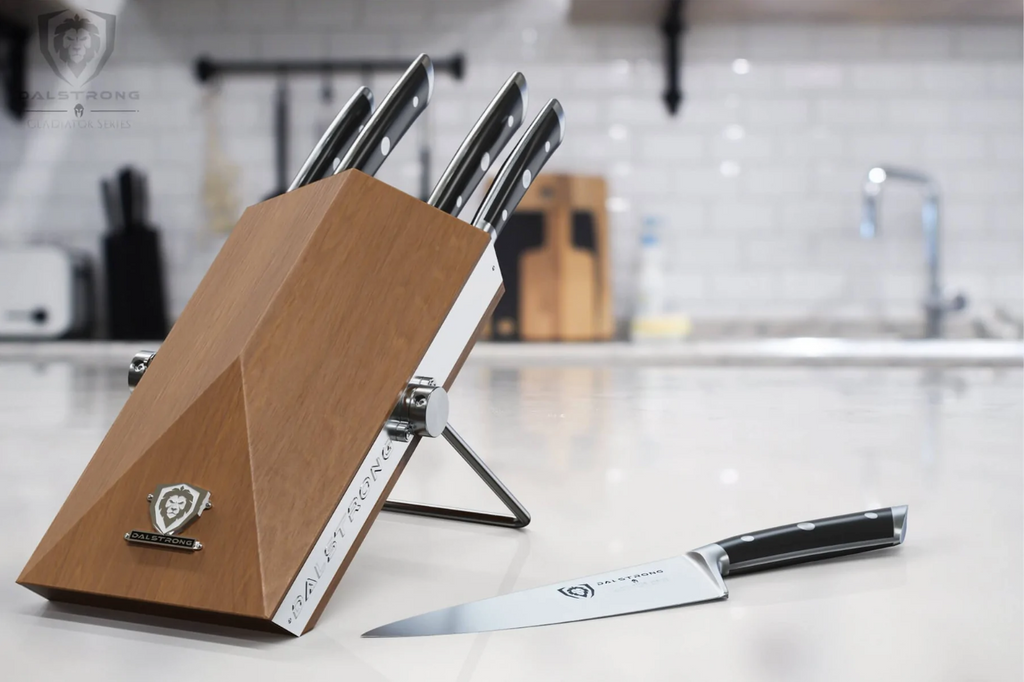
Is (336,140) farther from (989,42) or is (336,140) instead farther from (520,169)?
(989,42)

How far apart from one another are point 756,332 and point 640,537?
1881 millimetres

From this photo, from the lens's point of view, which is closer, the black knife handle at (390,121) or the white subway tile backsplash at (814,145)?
the black knife handle at (390,121)

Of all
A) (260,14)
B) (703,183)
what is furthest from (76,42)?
(703,183)

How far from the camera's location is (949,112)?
2.21 meters

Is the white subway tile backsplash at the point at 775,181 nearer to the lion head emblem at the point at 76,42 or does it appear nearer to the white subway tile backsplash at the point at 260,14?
the white subway tile backsplash at the point at 260,14

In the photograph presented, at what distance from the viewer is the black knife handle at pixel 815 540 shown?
37 centimetres

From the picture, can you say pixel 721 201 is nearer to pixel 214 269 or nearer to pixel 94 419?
pixel 94 419

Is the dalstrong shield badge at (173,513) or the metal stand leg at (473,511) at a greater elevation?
the dalstrong shield badge at (173,513)

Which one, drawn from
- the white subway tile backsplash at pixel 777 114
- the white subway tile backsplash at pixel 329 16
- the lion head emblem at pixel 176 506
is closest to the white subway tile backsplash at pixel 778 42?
the white subway tile backsplash at pixel 777 114

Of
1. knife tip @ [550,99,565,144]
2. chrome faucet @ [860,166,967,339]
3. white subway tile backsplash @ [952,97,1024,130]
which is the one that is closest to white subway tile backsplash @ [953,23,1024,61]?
white subway tile backsplash @ [952,97,1024,130]

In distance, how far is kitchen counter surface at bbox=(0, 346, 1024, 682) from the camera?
0.28 m

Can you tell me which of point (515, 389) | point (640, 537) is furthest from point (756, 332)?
point (640, 537)

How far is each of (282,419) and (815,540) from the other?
0.25 metres

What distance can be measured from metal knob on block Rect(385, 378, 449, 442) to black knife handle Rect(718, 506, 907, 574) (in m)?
0.14
